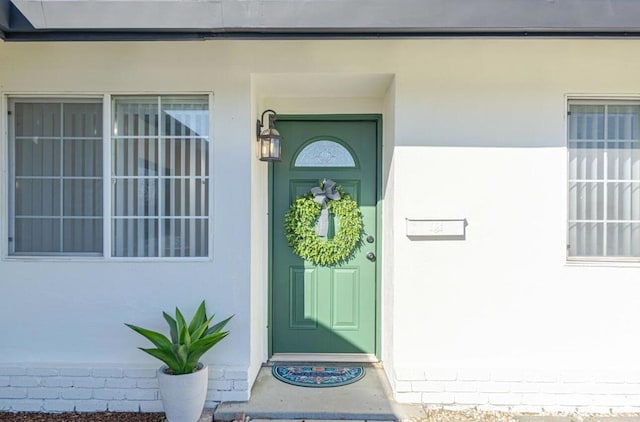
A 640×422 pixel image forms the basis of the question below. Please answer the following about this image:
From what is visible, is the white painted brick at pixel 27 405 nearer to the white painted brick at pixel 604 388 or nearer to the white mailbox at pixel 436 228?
the white mailbox at pixel 436 228

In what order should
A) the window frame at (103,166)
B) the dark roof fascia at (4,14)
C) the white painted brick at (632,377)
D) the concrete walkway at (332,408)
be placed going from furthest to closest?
1. the window frame at (103,166)
2. the white painted brick at (632,377)
3. the concrete walkway at (332,408)
4. the dark roof fascia at (4,14)

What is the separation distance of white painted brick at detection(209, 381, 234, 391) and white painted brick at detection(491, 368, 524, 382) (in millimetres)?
1935

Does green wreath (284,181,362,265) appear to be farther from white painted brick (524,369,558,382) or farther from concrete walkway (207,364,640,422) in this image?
white painted brick (524,369,558,382)

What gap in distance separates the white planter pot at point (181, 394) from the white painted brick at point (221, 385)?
0.27m

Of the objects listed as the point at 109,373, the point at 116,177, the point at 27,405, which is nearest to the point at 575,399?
the point at 109,373

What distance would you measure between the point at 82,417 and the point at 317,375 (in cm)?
177

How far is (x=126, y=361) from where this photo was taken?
3.06 metres

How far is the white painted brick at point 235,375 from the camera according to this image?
9.81 feet

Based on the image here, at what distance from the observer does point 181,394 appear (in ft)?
8.66

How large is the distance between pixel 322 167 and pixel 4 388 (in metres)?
3.01

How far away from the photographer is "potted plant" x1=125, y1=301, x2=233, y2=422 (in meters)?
2.63

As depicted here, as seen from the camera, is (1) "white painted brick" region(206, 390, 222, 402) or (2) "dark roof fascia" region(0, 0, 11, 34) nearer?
→ (2) "dark roof fascia" region(0, 0, 11, 34)

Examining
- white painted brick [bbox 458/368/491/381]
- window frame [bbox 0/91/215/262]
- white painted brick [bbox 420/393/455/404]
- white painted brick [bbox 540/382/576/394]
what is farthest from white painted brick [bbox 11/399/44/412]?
white painted brick [bbox 540/382/576/394]

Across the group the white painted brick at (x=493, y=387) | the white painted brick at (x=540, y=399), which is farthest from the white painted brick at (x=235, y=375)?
the white painted brick at (x=540, y=399)
